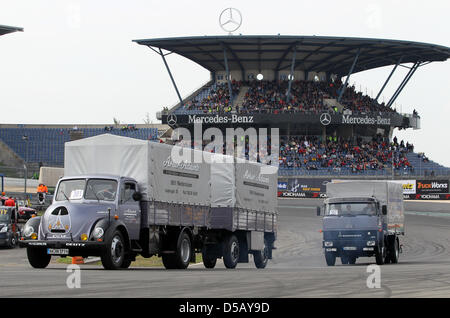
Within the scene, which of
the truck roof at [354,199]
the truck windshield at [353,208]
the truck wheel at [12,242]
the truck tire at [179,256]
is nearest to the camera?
the truck tire at [179,256]

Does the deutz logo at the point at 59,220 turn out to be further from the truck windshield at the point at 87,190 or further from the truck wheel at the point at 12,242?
the truck wheel at the point at 12,242

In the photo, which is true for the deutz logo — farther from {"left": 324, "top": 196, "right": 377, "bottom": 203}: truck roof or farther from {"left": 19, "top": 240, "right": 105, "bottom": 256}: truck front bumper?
{"left": 324, "top": 196, "right": 377, "bottom": 203}: truck roof

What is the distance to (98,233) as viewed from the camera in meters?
17.3

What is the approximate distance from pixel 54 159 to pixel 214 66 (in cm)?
2019

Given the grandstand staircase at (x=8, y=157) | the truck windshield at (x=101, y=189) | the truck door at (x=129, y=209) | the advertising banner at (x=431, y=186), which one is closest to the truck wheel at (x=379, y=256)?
the truck door at (x=129, y=209)

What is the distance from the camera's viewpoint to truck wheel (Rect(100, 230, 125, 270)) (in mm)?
17375

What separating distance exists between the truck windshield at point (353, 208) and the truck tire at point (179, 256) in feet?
25.5

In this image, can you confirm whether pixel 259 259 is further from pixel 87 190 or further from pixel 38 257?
pixel 38 257

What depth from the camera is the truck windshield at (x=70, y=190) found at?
18.1 metres

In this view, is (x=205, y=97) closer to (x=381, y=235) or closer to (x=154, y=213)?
(x=381, y=235)

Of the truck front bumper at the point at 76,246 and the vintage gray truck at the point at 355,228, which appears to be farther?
the vintage gray truck at the point at 355,228

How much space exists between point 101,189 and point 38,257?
7.28 feet

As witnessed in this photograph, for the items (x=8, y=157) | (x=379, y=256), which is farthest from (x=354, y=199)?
(x=8, y=157)
